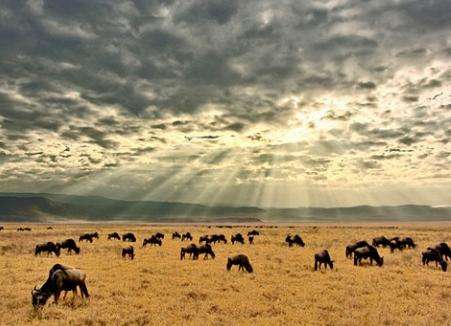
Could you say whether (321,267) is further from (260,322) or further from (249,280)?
(260,322)

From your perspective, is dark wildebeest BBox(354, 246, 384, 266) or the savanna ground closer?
the savanna ground

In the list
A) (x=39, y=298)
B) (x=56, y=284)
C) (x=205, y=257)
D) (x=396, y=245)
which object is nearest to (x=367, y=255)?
(x=205, y=257)

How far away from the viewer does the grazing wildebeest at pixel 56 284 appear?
1688cm

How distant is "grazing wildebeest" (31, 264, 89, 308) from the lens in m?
16.9

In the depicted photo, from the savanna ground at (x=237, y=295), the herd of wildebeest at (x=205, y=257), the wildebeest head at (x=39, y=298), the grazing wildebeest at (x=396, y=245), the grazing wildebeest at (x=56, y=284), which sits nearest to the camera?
the savanna ground at (x=237, y=295)

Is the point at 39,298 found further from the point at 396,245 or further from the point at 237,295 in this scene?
the point at 396,245

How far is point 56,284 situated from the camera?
56.7ft

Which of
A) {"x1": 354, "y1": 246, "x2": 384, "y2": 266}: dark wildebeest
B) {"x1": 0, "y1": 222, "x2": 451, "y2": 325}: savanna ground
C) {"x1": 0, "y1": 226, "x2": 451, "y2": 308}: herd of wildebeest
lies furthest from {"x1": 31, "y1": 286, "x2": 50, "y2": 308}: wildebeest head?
{"x1": 354, "y1": 246, "x2": 384, "y2": 266}: dark wildebeest

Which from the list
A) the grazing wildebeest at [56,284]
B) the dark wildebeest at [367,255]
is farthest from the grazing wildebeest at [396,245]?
the grazing wildebeest at [56,284]

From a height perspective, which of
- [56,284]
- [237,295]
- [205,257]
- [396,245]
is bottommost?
[237,295]

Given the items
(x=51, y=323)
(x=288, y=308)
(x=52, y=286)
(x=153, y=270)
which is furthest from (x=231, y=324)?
(x=153, y=270)

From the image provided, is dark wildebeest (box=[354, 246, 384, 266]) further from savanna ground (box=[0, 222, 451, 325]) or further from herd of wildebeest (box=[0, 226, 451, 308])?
savanna ground (box=[0, 222, 451, 325])

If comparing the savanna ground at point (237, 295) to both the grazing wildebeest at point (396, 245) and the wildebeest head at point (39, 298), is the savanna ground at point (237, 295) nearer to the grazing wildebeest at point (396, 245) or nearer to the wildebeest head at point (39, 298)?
the wildebeest head at point (39, 298)

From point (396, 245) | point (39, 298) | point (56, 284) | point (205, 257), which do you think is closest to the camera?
point (39, 298)
